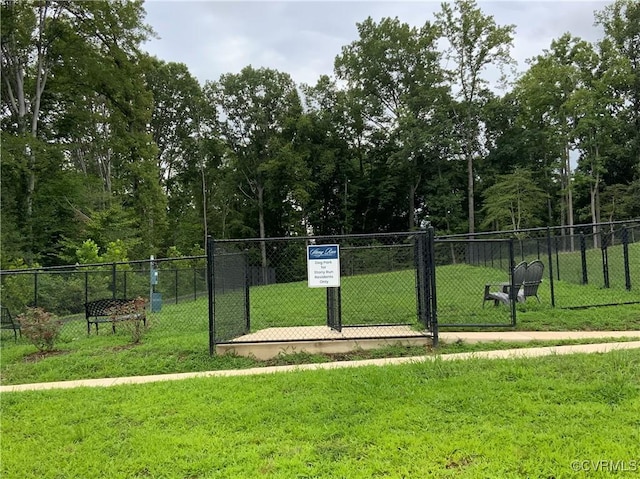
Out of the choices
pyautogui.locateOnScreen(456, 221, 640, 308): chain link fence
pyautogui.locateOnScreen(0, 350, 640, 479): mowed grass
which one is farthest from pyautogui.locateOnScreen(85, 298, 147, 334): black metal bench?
pyautogui.locateOnScreen(456, 221, 640, 308): chain link fence

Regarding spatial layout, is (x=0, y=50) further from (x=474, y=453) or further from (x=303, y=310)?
(x=474, y=453)

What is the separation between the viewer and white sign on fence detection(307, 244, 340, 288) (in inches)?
247

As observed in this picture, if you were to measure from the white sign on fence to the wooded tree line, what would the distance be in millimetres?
21585

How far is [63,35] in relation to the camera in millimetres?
22953

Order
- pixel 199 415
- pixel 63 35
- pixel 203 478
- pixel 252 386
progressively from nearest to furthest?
pixel 203 478 < pixel 199 415 < pixel 252 386 < pixel 63 35

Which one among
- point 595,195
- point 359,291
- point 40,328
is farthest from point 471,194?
point 40,328

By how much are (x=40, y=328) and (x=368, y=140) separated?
124 feet

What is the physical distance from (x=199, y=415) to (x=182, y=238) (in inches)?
1368

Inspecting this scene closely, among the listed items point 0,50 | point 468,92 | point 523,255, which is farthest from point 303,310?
point 468,92

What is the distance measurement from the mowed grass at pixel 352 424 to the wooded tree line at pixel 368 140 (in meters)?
22.8

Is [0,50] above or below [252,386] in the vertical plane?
above

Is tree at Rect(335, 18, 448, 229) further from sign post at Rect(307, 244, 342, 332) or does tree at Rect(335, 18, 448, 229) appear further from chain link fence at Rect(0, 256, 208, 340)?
sign post at Rect(307, 244, 342, 332)

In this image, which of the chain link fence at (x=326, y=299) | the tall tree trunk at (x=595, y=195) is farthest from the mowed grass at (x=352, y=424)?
the tall tree trunk at (x=595, y=195)

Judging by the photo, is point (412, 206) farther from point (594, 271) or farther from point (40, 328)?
point (40, 328)
